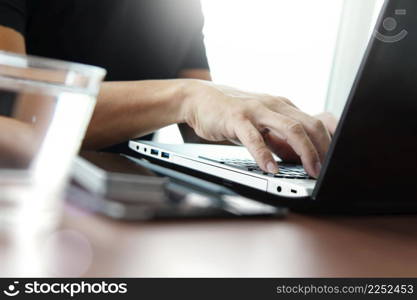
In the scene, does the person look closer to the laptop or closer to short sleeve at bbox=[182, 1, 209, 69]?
short sleeve at bbox=[182, 1, 209, 69]

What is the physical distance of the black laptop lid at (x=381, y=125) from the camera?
488 millimetres

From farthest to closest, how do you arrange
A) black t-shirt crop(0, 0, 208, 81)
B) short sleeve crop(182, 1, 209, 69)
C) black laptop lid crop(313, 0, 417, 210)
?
short sleeve crop(182, 1, 209, 69) < black t-shirt crop(0, 0, 208, 81) < black laptop lid crop(313, 0, 417, 210)

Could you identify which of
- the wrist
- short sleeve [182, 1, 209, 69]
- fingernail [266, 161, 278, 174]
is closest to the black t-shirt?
short sleeve [182, 1, 209, 69]

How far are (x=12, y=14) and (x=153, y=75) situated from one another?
51cm

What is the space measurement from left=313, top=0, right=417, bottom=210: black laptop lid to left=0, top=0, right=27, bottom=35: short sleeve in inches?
26.2

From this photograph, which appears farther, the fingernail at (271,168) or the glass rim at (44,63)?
the fingernail at (271,168)

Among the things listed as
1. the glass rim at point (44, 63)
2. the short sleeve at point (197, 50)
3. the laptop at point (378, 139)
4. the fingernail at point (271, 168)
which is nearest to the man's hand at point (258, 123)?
the fingernail at point (271, 168)

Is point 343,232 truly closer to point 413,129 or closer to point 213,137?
point 413,129

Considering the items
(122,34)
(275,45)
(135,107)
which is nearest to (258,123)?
(135,107)

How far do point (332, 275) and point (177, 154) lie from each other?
490 millimetres

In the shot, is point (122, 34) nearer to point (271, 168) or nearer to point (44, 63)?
point (271, 168)

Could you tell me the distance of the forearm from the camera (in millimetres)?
1012

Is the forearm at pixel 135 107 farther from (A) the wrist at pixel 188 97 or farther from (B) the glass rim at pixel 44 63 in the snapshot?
(B) the glass rim at pixel 44 63

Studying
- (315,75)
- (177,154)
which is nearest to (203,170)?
(177,154)
